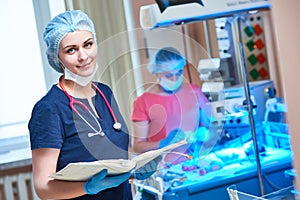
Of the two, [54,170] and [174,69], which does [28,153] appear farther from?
[54,170]

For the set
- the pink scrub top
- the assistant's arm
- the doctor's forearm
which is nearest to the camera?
the doctor's forearm

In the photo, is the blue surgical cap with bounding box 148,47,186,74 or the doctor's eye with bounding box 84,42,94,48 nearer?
the doctor's eye with bounding box 84,42,94,48

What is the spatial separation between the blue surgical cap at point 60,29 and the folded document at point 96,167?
0.50 meters

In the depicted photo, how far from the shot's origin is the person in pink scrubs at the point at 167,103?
2.34 m

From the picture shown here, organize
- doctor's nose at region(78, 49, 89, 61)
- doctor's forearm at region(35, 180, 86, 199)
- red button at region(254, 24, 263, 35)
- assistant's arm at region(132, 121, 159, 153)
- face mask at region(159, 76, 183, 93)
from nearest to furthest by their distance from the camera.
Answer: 1. doctor's forearm at region(35, 180, 86, 199)
2. doctor's nose at region(78, 49, 89, 61)
3. assistant's arm at region(132, 121, 159, 153)
4. face mask at region(159, 76, 183, 93)
5. red button at region(254, 24, 263, 35)

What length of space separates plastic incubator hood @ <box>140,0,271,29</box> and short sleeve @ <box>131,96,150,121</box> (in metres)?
0.43

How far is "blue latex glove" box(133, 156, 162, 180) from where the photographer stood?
64.0 inches

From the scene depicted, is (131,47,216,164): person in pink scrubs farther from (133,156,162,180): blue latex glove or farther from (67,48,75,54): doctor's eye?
(67,48,75,54): doctor's eye

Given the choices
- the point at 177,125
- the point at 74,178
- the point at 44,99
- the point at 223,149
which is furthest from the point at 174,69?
the point at 74,178

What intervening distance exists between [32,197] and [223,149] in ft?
4.03

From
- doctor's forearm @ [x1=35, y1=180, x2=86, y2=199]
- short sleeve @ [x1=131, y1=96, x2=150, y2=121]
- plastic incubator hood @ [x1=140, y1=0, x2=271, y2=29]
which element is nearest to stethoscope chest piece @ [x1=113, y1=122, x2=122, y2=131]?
doctor's forearm @ [x1=35, y1=180, x2=86, y2=199]

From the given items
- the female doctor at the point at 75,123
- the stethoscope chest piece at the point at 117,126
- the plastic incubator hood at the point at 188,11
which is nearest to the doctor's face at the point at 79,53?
the female doctor at the point at 75,123

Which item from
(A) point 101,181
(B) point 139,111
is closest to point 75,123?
(A) point 101,181

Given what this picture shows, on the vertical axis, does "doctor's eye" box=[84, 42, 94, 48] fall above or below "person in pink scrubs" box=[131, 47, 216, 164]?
above
